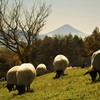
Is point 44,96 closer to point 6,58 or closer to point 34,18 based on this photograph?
point 34,18

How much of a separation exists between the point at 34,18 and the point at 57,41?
190ft

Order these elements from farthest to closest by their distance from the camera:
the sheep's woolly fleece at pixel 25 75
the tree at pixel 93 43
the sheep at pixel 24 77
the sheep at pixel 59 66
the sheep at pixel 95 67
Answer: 1. the tree at pixel 93 43
2. the sheep at pixel 59 66
3. the sheep's woolly fleece at pixel 25 75
4. the sheep at pixel 24 77
5. the sheep at pixel 95 67

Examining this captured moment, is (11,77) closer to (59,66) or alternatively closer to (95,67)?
(95,67)

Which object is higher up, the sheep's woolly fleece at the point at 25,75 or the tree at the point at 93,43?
the tree at the point at 93,43

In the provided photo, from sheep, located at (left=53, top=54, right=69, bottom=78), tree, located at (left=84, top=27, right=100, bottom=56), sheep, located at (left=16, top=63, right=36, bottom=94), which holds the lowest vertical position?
sheep, located at (left=16, top=63, right=36, bottom=94)

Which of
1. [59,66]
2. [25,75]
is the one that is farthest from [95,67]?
[59,66]

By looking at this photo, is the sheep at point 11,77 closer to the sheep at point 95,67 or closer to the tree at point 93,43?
the sheep at point 95,67

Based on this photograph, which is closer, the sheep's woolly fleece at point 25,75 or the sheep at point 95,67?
the sheep at point 95,67

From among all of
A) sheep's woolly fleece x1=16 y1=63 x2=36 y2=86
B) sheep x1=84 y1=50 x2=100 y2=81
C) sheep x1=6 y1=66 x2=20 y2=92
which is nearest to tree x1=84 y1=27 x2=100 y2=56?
sheep x1=6 y1=66 x2=20 y2=92

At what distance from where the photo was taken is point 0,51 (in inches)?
3605

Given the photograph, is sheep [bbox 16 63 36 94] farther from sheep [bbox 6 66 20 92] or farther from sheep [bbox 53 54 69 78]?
sheep [bbox 53 54 69 78]

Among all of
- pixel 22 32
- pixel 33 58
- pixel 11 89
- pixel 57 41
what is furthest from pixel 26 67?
pixel 57 41

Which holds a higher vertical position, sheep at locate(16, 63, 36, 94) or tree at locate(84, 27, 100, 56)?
tree at locate(84, 27, 100, 56)

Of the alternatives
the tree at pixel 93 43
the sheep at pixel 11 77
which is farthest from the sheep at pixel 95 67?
the tree at pixel 93 43
